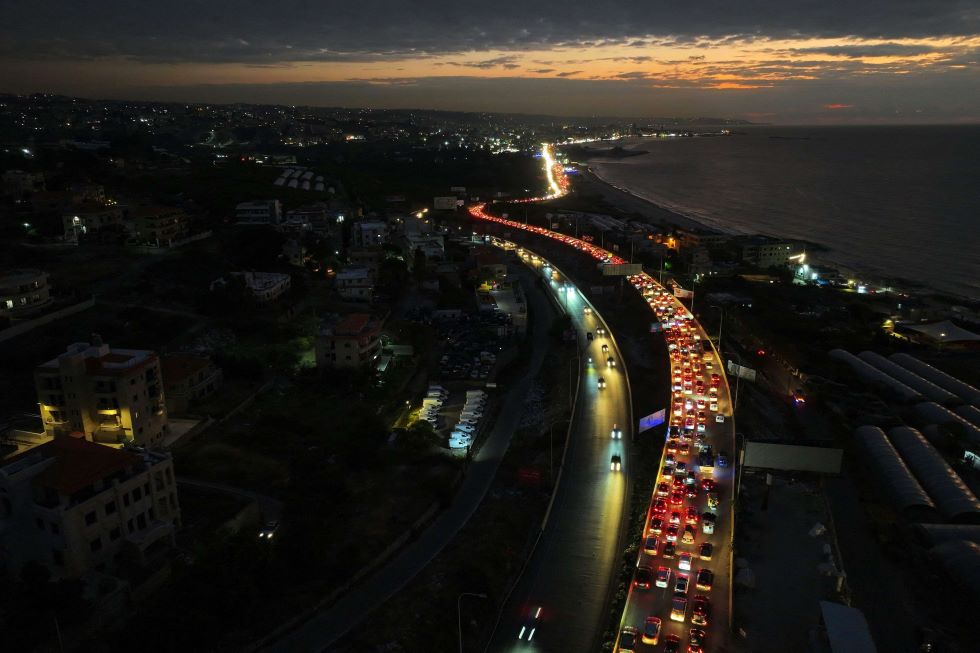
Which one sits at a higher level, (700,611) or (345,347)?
(345,347)

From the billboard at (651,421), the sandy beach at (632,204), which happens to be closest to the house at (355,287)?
the billboard at (651,421)

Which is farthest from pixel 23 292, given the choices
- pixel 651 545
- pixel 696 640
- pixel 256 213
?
pixel 696 640

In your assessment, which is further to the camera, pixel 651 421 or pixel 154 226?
pixel 154 226

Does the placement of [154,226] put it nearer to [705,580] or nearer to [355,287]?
[355,287]

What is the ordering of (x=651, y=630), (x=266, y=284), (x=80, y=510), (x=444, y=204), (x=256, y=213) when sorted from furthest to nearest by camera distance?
(x=444, y=204) → (x=256, y=213) → (x=266, y=284) → (x=80, y=510) → (x=651, y=630)

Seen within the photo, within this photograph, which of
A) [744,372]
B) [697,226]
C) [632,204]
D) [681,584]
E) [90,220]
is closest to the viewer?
[681,584]

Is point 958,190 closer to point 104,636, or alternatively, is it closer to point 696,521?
point 696,521

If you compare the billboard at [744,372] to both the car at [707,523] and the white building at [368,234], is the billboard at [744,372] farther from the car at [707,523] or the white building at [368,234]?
the white building at [368,234]

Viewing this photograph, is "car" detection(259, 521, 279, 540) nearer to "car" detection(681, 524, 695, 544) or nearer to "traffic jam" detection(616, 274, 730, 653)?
"traffic jam" detection(616, 274, 730, 653)
